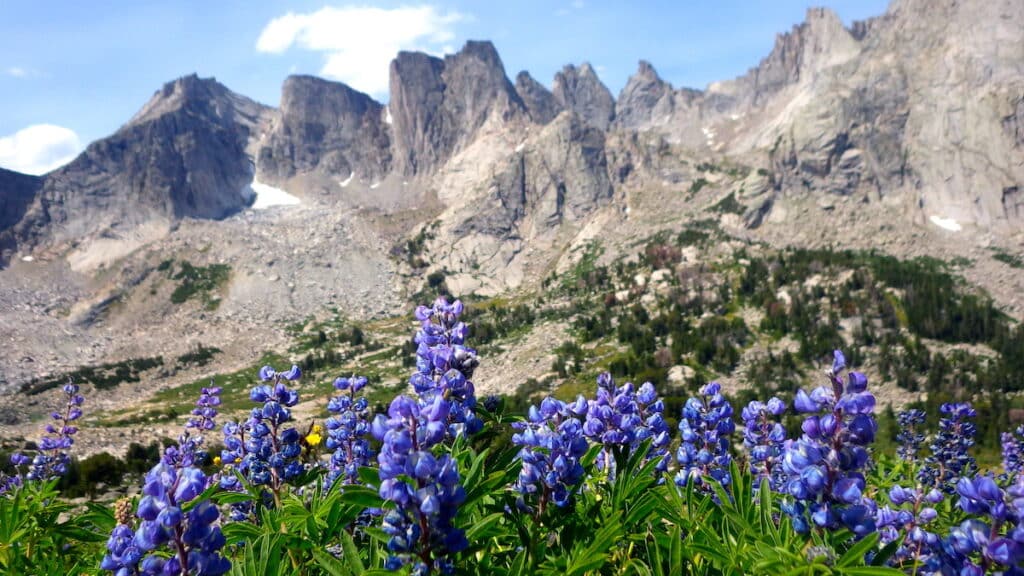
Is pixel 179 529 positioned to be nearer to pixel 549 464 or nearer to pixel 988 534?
pixel 549 464

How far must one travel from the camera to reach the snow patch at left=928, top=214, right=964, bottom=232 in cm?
16200

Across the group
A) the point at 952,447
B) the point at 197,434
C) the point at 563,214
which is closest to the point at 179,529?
the point at 197,434

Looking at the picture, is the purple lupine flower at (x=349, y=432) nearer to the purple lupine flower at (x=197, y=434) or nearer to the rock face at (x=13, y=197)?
the purple lupine flower at (x=197, y=434)

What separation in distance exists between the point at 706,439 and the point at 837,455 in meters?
3.69

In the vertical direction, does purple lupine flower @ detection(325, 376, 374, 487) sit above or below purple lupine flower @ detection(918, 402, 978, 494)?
above

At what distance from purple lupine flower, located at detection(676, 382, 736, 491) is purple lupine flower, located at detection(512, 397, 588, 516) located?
2724 mm

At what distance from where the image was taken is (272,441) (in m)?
6.43

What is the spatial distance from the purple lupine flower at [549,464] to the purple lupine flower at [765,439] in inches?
124

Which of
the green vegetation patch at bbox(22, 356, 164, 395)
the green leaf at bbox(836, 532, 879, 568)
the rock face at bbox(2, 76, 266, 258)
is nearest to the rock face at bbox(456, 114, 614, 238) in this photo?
the green vegetation patch at bbox(22, 356, 164, 395)

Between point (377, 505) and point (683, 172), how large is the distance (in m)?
201

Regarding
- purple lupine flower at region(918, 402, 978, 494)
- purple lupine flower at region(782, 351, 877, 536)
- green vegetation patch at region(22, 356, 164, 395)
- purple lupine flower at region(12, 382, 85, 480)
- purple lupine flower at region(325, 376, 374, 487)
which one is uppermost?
purple lupine flower at region(782, 351, 877, 536)

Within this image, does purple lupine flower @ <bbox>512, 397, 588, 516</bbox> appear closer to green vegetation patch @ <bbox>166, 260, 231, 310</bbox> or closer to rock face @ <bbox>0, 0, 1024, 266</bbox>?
green vegetation patch @ <bbox>166, 260, 231, 310</bbox>

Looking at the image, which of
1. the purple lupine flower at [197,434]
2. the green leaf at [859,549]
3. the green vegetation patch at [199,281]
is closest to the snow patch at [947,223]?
the purple lupine flower at [197,434]

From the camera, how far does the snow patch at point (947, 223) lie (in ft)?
531
